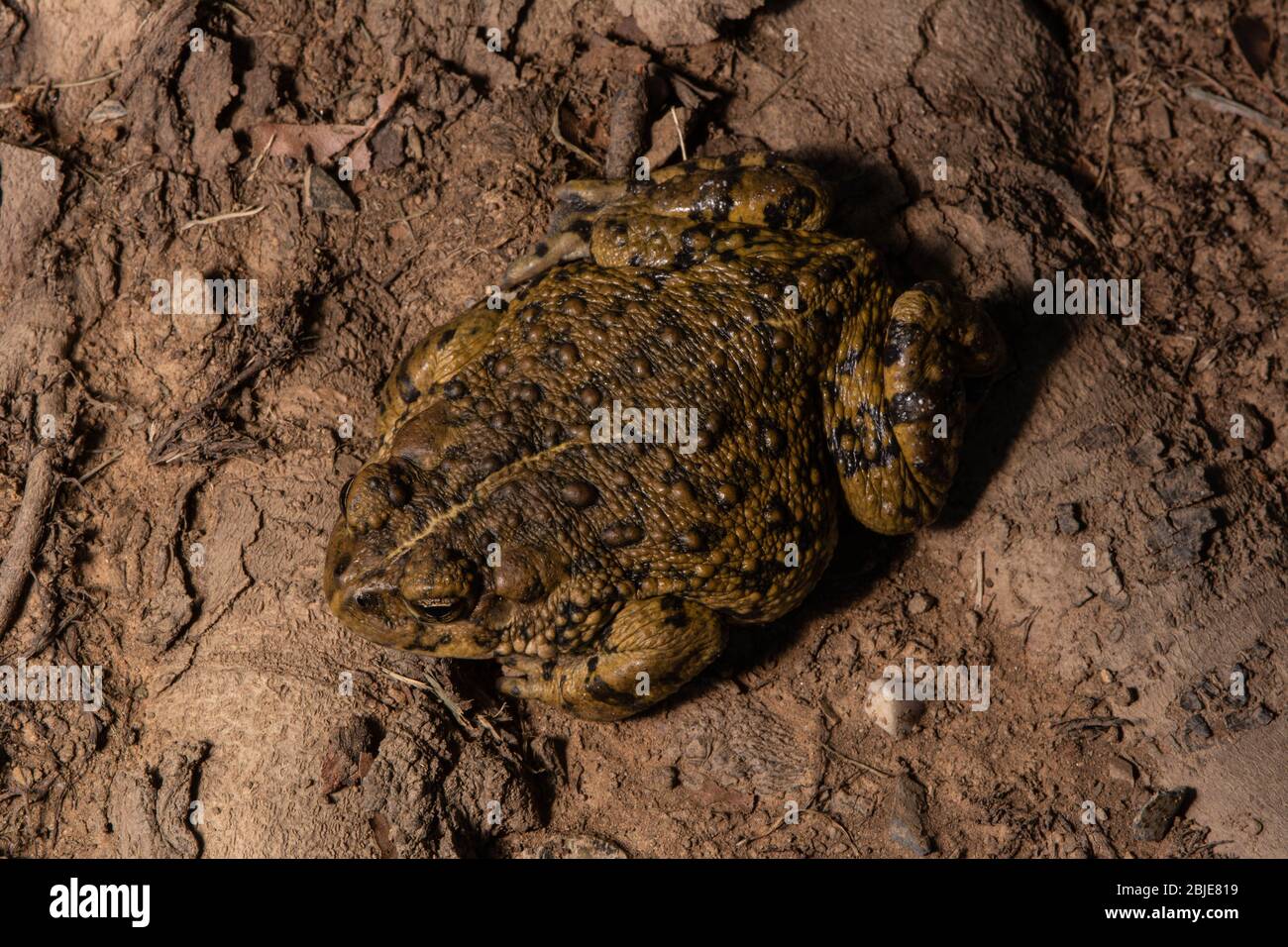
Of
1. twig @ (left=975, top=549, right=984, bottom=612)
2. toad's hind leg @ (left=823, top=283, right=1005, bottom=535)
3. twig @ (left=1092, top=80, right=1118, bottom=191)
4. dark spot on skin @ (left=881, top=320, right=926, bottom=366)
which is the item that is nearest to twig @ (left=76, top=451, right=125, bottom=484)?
toad's hind leg @ (left=823, top=283, right=1005, bottom=535)

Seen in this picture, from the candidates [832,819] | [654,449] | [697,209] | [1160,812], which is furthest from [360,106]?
[1160,812]

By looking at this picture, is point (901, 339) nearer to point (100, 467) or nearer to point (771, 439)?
point (771, 439)

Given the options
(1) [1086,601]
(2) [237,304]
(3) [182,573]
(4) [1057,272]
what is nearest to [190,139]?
(2) [237,304]

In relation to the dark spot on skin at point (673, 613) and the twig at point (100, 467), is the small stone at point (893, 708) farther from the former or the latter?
the twig at point (100, 467)

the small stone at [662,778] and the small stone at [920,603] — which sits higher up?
the small stone at [920,603]

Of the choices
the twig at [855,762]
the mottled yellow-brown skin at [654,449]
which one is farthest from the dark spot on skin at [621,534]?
the twig at [855,762]

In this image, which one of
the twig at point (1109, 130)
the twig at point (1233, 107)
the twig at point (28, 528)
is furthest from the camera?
the twig at point (1233, 107)
